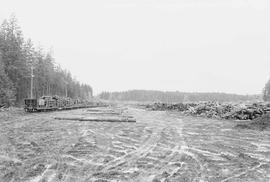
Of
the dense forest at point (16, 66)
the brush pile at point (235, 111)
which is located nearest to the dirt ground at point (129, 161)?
the brush pile at point (235, 111)

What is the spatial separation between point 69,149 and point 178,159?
147 inches

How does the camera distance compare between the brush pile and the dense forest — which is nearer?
the brush pile

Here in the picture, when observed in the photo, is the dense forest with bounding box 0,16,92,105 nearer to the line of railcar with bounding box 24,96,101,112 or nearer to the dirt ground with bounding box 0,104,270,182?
the line of railcar with bounding box 24,96,101,112

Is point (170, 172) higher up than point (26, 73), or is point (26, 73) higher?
point (26, 73)

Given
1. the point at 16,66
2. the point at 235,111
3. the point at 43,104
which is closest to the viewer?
the point at 235,111

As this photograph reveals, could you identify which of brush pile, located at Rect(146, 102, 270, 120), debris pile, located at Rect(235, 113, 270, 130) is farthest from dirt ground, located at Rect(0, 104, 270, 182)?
brush pile, located at Rect(146, 102, 270, 120)

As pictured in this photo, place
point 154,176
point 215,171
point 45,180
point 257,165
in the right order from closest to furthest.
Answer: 1. point 45,180
2. point 154,176
3. point 215,171
4. point 257,165

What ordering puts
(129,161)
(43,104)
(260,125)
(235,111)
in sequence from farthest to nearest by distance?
(43,104) < (235,111) < (260,125) < (129,161)

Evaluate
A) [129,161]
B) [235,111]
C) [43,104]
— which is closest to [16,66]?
[43,104]

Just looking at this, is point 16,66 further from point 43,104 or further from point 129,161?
point 129,161

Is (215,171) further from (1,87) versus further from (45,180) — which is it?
(1,87)

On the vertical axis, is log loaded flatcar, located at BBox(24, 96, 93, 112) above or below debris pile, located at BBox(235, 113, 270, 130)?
above

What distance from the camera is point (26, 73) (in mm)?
50594

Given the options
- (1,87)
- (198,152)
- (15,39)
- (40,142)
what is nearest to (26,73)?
(15,39)
